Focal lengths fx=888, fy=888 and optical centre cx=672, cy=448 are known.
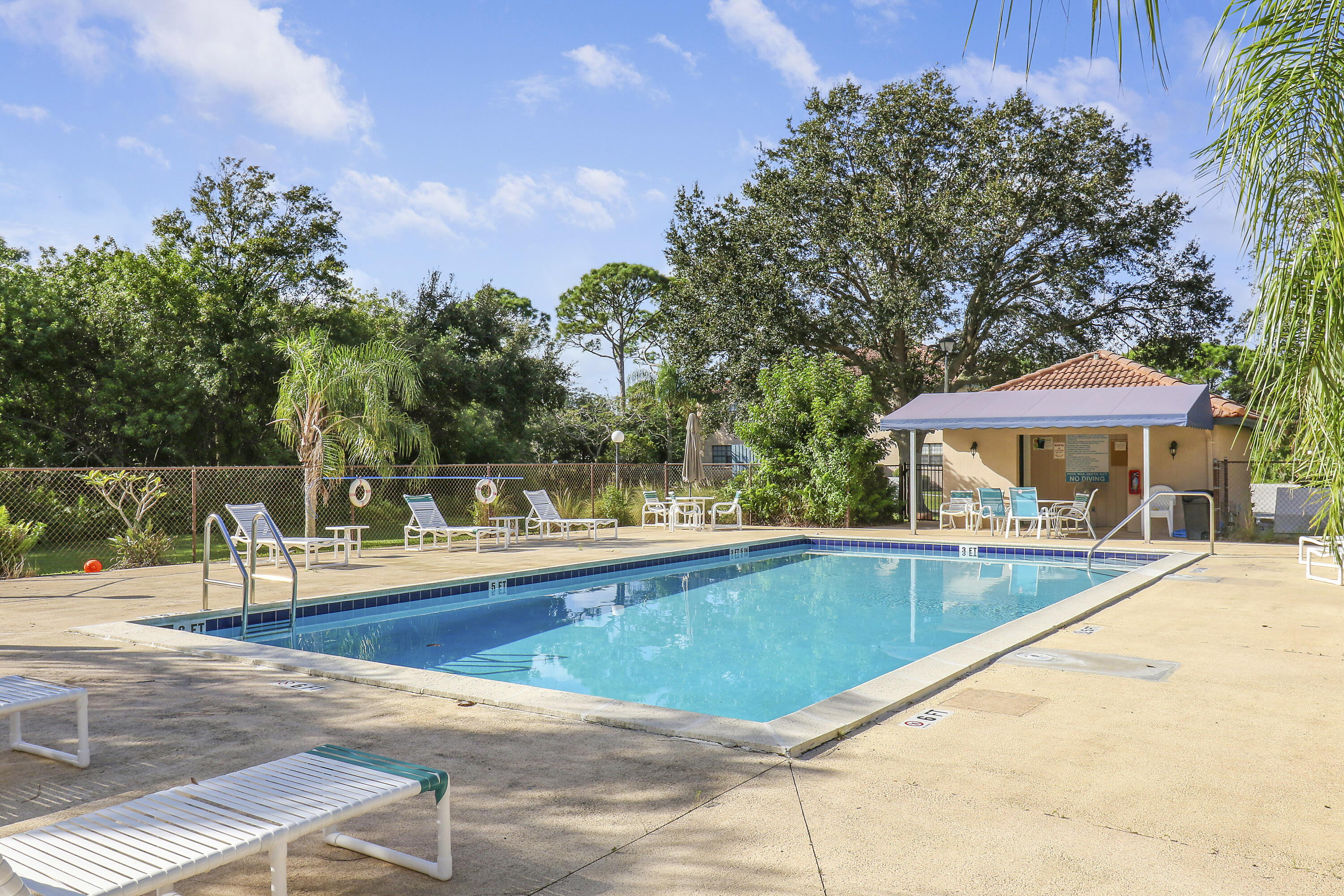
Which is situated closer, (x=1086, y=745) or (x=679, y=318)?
(x=1086, y=745)

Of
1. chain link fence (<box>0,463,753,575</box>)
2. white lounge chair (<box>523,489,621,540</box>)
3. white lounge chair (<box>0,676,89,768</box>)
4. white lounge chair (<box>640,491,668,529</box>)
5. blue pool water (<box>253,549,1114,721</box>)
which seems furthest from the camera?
white lounge chair (<box>640,491,668,529</box>)

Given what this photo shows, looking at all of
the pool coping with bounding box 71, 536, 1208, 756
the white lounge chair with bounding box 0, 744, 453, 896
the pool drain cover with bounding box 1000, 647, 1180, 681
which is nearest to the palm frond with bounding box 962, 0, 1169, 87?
the white lounge chair with bounding box 0, 744, 453, 896

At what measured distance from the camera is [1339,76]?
236 centimetres

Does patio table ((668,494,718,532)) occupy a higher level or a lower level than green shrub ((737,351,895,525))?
lower

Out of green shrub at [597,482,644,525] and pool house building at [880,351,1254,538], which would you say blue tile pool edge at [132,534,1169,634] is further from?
green shrub at [597,482,644,525]

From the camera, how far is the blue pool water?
22.0 feet

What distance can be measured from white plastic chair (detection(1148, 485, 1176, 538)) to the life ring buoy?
37.7 ft

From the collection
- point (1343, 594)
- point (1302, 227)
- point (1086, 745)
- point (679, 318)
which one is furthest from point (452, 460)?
point (1302, 227)

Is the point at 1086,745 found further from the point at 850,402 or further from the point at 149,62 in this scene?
the point at 149,62

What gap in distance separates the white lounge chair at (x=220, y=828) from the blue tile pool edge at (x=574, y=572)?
5342 millimetres

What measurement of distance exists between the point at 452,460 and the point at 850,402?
31.5ft

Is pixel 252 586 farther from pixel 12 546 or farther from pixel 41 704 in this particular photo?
pixel 12 546

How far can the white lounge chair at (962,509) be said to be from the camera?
57.4 feet

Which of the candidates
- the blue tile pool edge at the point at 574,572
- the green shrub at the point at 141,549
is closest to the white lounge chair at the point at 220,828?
the blue tile pool edge at the point at 574,572
